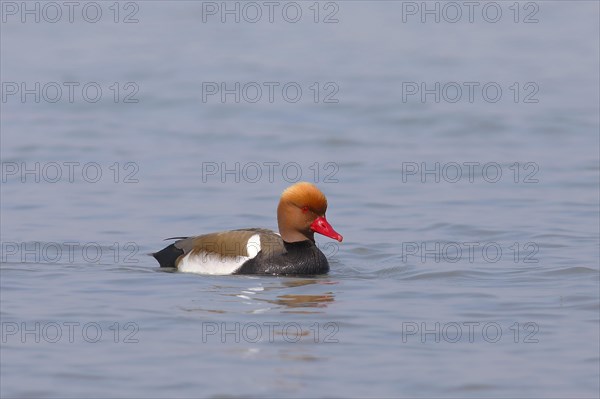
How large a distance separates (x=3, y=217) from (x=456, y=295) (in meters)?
5.57

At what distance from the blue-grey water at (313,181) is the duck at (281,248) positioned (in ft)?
0.61

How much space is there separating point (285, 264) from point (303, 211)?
1.62 feet

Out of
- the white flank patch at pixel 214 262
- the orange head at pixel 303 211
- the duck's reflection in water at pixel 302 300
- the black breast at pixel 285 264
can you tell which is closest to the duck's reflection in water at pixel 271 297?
the duck's reflection in water at pixel 302 300

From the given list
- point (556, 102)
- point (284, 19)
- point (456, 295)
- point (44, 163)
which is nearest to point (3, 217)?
point (44, 163)

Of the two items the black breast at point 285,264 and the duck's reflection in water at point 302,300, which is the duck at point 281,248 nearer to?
the black breast at point 285,264

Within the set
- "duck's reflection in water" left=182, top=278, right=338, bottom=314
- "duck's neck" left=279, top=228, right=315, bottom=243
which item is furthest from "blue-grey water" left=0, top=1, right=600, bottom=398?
"duck's neck" left=279, top=228, right=315, bottom=243

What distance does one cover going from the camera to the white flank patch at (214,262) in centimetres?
1156

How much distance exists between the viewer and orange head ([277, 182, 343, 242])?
11492 millimetres

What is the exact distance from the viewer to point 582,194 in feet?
49.2

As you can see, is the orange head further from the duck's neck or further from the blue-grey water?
the blue-grey water

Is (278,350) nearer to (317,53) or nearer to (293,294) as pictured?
(293,294)

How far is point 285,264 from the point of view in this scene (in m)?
11.6

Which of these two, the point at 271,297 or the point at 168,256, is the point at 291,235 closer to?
the point at 168,256

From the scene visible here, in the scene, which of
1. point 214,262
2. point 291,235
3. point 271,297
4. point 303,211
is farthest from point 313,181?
point 271,297
